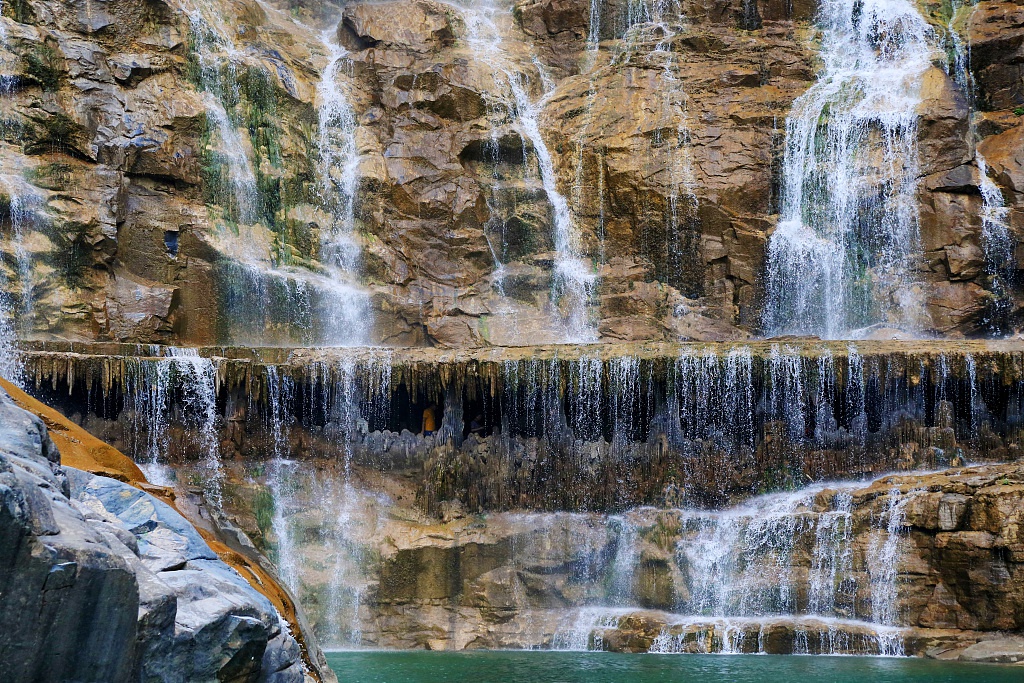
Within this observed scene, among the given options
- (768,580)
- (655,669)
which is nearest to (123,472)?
(655,669)

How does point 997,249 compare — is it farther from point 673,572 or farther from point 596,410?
point 673,572

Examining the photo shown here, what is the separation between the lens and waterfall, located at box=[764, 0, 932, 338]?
2233cm

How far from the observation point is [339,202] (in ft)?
78.8

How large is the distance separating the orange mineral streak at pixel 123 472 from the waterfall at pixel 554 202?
12.5 metres

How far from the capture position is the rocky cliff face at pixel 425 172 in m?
21.8

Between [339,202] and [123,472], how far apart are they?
43.7ft

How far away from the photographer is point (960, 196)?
22.2 m

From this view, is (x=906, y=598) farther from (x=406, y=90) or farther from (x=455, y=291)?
(x=406, y=90)

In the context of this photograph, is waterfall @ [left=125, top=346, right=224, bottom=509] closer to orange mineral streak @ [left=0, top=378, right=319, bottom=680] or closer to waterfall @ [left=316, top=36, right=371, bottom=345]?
waterfall @ [left=316, top=36, right=371, bottom=345]

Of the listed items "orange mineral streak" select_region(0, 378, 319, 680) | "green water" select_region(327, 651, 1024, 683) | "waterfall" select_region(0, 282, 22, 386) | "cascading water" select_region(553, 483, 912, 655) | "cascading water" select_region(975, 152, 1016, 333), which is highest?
"cascading water" select_region(975, 152, 1016, 333)

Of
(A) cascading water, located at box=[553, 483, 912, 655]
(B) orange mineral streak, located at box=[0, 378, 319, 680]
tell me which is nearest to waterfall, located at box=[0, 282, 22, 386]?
(B) orange mineral streak, located at box=[0, 378, 319, 680]

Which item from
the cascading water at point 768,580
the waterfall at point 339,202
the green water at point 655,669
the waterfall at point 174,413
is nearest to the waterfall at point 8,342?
the waterfall at point 174,413

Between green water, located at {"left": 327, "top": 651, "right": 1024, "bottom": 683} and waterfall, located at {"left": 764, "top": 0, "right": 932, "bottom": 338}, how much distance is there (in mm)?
9153

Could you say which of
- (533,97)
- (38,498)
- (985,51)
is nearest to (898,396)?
(985,51)
